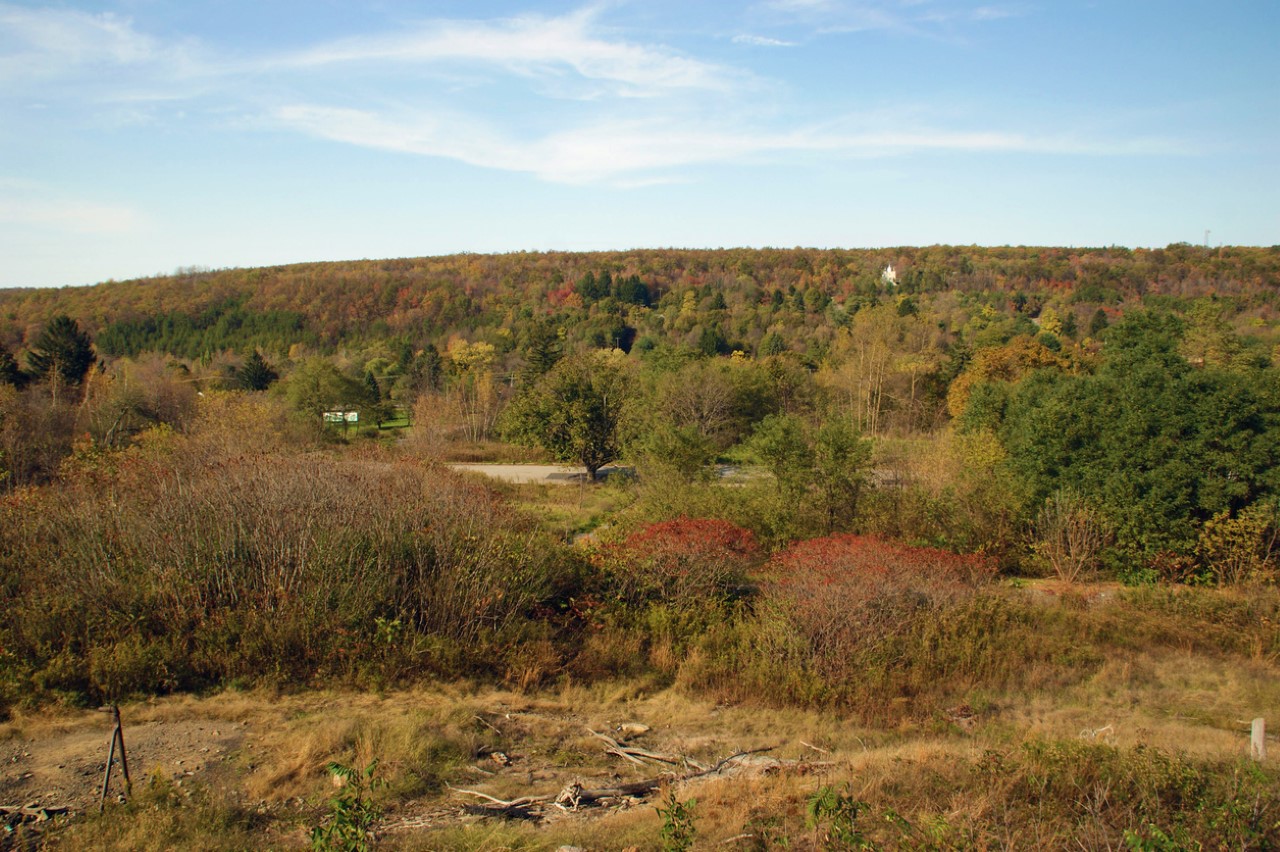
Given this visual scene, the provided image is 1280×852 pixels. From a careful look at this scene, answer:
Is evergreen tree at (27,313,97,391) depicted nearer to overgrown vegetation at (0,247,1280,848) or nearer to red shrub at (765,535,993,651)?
overgrown vegetation at (0,247,1280,848)

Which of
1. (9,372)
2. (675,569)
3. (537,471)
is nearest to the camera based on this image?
(675,569)

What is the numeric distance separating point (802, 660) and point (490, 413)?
37.5 metres

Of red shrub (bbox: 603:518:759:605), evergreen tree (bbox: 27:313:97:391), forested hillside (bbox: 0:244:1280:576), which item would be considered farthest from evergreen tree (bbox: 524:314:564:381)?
red shrub (bbox: 603:518:759:605)

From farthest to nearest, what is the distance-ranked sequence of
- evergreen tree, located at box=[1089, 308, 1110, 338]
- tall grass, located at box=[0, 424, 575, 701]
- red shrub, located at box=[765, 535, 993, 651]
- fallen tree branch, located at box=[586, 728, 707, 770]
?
1. evergreen tree, located at box=[1089, 308, 1110, 338]
2. red shrub, located at box=[765, 535, 993, 651]
3. tall grass, located at box=[0, 424, 575, 701]
4. fallen tree branch, located at box=[586, 728, 707, 770]

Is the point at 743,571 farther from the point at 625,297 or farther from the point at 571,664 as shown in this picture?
the point at 625,297

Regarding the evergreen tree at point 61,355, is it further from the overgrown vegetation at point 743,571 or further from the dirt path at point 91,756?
the dirt path at point 91,756

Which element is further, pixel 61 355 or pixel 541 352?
pixel 541 352

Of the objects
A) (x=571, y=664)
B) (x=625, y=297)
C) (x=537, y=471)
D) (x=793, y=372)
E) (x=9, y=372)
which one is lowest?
(x=537, y=471)

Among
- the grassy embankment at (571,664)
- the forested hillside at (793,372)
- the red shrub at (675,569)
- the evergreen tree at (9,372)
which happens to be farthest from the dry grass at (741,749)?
the evergreen tree at (9,372)

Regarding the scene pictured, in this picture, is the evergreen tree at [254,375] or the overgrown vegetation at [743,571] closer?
the overgrown vegetation at [743,571]

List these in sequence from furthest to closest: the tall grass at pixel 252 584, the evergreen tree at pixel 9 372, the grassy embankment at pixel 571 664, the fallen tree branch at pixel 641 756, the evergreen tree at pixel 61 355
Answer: the evergreen tree at pixel 61 355 < the evergreen tree at pixel 9 372 < the tall grass at pixel 252 584 < the fallen tree branch at pixel 641 756 < the grassy embankment at pixel 571 664

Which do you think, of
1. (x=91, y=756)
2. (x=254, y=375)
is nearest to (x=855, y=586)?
(x=91, y=756)

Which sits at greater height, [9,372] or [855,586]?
[9,372]

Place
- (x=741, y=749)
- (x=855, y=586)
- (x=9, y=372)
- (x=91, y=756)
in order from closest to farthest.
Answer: (x=91, y=756), (x=741, y=749), (x=855, y=586), (x=9, y=372)
